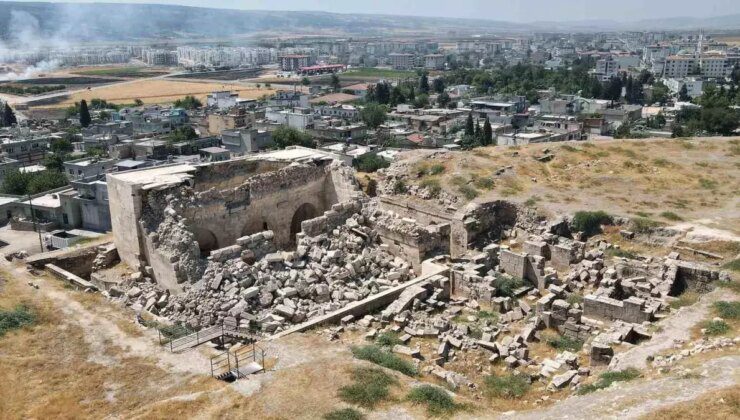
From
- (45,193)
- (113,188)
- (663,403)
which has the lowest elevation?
(45,193)

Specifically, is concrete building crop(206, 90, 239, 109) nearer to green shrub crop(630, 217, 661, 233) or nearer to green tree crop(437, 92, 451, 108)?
green tree crop(437, 92, 451, 108)

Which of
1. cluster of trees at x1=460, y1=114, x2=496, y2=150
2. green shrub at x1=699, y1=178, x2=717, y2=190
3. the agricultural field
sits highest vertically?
the agricultural field

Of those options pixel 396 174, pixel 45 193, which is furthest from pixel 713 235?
pixel 45 193

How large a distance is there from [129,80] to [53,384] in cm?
12740

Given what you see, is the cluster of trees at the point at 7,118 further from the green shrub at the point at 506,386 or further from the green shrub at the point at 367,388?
the green shrub at the point at 506,386

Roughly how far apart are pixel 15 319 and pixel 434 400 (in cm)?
950

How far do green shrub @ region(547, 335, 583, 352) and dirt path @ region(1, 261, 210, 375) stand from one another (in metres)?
7.34

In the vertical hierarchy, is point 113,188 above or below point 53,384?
above

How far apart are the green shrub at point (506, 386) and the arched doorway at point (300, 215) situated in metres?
11.1

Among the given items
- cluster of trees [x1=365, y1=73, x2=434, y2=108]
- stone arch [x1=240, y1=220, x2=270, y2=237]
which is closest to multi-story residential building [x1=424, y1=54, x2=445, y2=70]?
cluster of trees [x1=365, y1=73, x2=434, y2=108]

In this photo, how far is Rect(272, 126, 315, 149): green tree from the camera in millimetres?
49000

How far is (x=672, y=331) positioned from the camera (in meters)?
12.1

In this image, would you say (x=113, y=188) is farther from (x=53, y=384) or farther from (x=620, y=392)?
(x=620, y=392)

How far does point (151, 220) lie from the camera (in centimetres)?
1761
